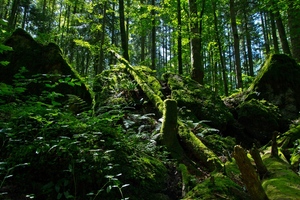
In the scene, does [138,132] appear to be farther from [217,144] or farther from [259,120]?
[259,120]

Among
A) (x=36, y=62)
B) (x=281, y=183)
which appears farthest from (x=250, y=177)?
(x=36, y=62)

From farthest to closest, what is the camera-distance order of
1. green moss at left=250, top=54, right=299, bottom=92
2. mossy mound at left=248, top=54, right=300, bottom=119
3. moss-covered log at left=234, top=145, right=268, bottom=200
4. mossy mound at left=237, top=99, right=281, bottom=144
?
green moss at left=250, top=54, right=299, bottom=92
mossy mound at left=248, top=54, right=300, bottom=119
mossy mound at left=237, top=99, right=281, bottom=144
moss-covered log at left=234, top=145, right=268, bottom=200

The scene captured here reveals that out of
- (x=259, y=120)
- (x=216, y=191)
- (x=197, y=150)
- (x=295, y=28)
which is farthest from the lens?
(x=295, y=28)

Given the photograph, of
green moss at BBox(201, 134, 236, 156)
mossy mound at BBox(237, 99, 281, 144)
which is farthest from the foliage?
mossy mound at BBox(237, 99, 281, 144)

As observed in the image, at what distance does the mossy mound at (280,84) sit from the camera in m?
8.83

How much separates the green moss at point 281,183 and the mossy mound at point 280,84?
5.41 metres

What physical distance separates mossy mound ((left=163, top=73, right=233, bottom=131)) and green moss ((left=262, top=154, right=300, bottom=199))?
351cm

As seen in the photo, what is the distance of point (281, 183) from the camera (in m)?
3.08

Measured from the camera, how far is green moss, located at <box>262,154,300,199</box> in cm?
274

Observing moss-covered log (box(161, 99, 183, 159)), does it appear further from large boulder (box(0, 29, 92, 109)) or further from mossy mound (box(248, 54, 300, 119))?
mossy mound (box(248, 54, 300, 119))

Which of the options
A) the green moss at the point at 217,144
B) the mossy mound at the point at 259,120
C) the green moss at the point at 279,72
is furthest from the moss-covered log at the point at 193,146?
the green moss at the point at 279,72

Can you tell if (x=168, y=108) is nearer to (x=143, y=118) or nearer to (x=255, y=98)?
(x=143, y=118)

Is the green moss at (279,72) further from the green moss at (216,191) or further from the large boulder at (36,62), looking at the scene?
the green moss at (216,191)

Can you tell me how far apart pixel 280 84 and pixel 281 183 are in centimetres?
692
